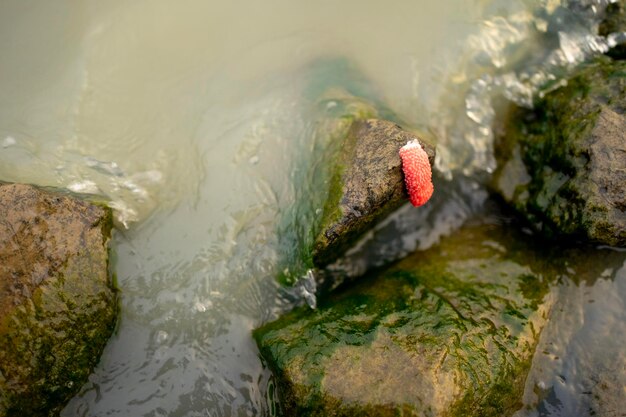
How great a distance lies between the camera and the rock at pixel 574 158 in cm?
392

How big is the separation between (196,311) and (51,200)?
1458mm

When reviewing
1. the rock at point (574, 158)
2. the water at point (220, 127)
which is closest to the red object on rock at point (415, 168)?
the water at point (220, 127)

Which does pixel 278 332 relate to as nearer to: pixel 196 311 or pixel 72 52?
pixel 196 311

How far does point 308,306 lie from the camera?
165 inches

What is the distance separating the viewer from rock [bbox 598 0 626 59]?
4824 mm

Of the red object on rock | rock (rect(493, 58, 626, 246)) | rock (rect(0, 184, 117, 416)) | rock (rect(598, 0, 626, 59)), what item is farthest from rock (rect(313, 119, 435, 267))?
rock (rect(598, 0, 626, 59))

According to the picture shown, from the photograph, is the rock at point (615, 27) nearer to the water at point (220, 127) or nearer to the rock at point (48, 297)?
the water at point (220, 127)

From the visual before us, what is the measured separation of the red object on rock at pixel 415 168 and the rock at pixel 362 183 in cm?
7

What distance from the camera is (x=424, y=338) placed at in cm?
368

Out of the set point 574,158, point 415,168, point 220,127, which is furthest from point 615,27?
point 220,127

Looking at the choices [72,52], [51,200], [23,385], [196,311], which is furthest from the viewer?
[72,52]

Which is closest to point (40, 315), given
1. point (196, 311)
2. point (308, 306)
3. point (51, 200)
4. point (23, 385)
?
point (23, 385)

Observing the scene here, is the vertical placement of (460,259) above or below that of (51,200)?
below

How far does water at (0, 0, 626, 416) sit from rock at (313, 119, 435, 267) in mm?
466
